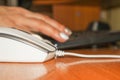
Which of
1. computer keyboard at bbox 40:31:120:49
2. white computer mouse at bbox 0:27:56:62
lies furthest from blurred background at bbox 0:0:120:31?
white computer mouse at bbox 0:27:56:62

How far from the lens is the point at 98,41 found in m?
0.91

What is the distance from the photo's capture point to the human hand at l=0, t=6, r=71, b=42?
750 mm

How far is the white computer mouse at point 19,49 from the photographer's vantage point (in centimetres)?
56

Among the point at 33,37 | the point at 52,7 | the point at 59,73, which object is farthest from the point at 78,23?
the point at 59,73

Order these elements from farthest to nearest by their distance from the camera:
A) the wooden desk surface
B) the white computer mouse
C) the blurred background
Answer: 1. the blurred background
2. the white computer mouse
3. the wooden desk surface

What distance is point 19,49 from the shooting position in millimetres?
565

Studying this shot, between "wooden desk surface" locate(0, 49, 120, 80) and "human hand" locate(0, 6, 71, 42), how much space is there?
191mm

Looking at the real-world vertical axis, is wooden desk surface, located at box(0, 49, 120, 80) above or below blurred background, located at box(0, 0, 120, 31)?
below

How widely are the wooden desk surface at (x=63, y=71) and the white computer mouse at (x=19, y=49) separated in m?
0.02

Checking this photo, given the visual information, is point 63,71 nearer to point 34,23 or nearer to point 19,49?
point 19,49

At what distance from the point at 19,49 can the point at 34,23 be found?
9.5 inches

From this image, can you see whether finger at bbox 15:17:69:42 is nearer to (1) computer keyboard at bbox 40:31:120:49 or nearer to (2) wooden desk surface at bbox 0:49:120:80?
(1) computer keyboard at bbox 40:31:120:49

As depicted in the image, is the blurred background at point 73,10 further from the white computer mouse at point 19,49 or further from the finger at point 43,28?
the white computer mouse at point 19,49

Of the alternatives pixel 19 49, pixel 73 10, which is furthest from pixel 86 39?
pixel 73 10
